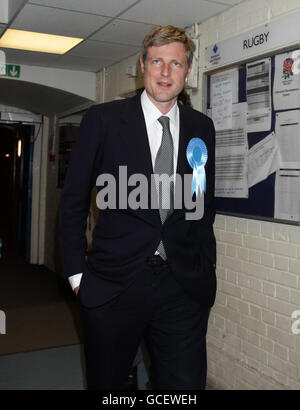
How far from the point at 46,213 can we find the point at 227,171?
5046 mm

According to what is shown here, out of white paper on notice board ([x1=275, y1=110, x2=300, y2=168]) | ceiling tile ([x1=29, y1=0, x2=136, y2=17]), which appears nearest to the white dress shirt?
white paper on notice board ([x1=275, y1=110, x2=300, y2=168])

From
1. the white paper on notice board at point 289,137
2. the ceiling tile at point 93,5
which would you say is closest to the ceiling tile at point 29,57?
the ceiling tile at point 93,5

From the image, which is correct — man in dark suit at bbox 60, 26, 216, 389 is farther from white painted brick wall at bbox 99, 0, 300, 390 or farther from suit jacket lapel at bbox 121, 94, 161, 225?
white painted brick wall at bbox 99, 0, 300, 390

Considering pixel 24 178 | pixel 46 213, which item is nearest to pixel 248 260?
pixel 46 213

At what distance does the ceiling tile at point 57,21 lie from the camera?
3439 millimetres

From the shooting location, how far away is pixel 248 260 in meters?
2.92

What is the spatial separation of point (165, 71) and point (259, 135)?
4.08 feet

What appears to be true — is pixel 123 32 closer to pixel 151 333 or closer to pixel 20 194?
pixel 151 333

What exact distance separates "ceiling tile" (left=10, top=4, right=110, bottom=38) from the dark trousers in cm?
254

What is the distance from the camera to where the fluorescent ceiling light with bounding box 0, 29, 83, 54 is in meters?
4.05

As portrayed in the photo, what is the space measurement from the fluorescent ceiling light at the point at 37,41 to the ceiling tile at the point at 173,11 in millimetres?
905

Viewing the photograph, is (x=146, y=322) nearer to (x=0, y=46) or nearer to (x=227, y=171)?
(x=227, y=171)

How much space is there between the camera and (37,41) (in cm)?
427

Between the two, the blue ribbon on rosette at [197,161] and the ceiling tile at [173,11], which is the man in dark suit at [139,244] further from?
the ceiling tile at [173,11]
